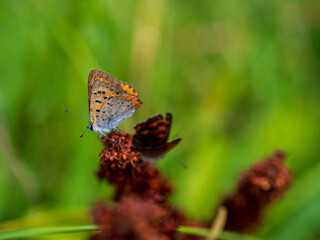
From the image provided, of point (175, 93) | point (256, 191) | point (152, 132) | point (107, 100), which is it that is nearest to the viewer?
point (152, 132)

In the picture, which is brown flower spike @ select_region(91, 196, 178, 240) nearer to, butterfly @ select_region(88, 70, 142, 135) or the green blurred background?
butterfly @ select_region(88, 70, 142, 135)

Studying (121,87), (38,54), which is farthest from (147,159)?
(38,54)

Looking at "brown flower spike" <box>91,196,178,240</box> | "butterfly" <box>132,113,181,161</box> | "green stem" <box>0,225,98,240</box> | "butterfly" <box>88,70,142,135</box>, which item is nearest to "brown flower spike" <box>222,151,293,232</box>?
"butterfly" <box>132,113,181,161</box>

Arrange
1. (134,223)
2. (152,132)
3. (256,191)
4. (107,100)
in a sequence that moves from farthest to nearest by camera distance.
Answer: (256,191) < (107,100) < (152,132) < (134,223)

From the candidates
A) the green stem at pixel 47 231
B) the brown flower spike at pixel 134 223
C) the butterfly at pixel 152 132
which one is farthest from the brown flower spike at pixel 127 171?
the brown flower spike at pixel 134 223

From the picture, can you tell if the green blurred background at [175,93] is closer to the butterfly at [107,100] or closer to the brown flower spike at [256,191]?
the brown flower spike at [256,191]

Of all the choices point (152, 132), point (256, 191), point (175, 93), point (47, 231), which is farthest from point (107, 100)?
point (175, 93)

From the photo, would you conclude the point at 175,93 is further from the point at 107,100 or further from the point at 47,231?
the point at 47,231

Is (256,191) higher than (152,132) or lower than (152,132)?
lower
